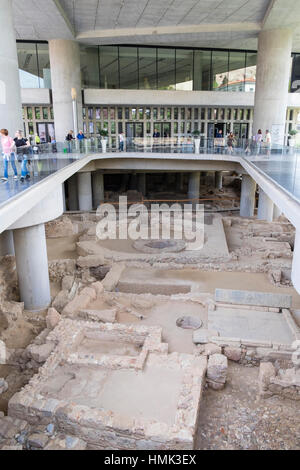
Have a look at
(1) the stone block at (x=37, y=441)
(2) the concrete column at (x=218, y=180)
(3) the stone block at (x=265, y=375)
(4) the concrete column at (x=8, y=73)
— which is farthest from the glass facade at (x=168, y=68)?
(1) the stone block at (x=37, y=441)

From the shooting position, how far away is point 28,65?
2986cm

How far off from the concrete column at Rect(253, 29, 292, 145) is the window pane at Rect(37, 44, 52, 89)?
14.9 m

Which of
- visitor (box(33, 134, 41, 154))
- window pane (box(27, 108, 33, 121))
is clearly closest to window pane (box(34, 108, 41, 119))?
window pane (box(27, 108, 33, 121))

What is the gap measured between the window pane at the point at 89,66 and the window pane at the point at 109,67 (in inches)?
15.9

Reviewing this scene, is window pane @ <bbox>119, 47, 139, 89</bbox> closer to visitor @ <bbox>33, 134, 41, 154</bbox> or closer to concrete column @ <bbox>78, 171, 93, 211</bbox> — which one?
concrete column @ <bbox>78, 171, 93, 211</bbox>

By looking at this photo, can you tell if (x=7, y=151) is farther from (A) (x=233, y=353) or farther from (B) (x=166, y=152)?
(B) (x=166, y=152)

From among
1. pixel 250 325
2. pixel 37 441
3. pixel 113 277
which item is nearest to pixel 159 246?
pixel 113 277

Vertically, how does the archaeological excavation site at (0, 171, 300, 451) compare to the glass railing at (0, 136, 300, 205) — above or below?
below

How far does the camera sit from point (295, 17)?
21062 millimetres

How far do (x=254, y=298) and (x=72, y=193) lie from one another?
1927 centimetres

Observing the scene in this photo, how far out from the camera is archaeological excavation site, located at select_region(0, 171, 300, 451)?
21.9 feet

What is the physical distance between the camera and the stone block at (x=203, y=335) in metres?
9.30

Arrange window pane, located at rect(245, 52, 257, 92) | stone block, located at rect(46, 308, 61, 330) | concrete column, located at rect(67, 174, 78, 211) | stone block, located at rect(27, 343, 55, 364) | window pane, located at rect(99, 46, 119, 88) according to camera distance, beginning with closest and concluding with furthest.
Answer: stone block, located at rect(27, 343, 55, 364), stone block, located at rect(46, 308, 61, 330), concrete column, located at rect(67, 174, 78, 211), window pane, located at rect(99, 46, 119, 88), window pane, located at rect(245, 52, 257, 92)

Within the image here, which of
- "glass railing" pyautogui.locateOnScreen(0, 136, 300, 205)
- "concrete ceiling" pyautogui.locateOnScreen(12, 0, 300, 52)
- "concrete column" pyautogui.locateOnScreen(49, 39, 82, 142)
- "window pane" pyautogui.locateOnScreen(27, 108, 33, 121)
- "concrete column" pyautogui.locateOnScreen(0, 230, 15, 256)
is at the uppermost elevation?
"concrete ceiling" pyautogui.locateOnScreen(12, 0, 300, 52)
